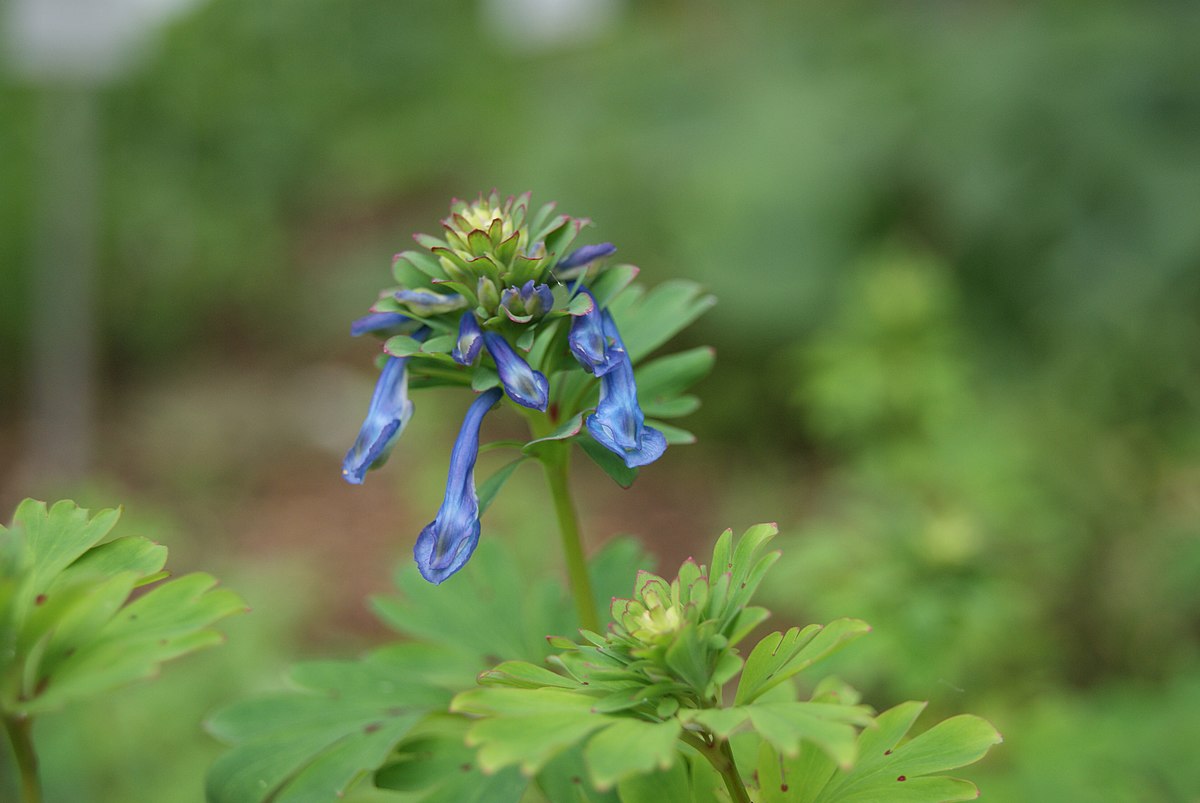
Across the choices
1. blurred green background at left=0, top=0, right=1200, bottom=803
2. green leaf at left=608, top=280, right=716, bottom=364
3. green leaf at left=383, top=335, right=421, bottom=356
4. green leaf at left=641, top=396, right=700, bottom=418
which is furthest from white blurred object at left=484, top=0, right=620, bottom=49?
green leaf at left=383, top=335, right=421, bottom=356

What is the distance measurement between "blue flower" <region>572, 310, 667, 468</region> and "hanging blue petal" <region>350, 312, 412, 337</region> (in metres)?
0.23

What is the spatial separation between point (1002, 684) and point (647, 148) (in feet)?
12.7

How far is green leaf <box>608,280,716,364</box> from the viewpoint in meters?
1.18

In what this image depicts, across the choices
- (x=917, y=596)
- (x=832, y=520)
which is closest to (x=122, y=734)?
(x=917, y=596)

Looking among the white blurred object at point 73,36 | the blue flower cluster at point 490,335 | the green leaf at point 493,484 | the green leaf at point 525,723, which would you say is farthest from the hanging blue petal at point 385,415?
the white blurred object at point 73,36

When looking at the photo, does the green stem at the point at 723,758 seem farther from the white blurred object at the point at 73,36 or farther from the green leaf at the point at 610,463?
the white blurred object at the point at 73,36

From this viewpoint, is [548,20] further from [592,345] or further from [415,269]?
[592,345]

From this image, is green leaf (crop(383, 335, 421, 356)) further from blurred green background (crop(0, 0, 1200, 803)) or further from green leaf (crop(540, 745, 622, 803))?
blurred green background (crop(0, 0, 1200, 803))

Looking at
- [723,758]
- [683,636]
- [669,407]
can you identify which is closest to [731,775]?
[723,758]

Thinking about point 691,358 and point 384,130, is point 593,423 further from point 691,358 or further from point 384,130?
point 384,130

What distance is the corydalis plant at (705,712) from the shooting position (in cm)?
78

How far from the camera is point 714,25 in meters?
7.70

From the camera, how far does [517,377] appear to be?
3.22ft

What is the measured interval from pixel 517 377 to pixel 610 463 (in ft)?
0.42
